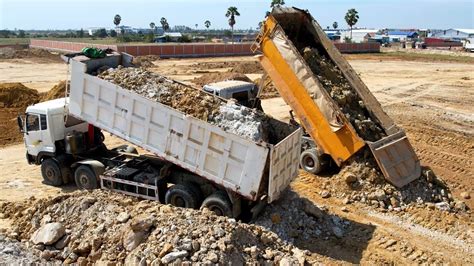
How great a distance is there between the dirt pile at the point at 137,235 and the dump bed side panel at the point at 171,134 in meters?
1.44

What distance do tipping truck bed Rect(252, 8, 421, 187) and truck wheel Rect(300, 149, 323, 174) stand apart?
1.91 ft

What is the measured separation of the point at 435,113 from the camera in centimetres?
2317

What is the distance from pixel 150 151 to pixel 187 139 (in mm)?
1174

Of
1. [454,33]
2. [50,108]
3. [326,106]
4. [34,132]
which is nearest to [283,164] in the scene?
[326,106]

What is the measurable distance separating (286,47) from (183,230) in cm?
701

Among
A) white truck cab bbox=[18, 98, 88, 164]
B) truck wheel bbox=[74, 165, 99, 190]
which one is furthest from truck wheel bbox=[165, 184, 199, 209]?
white truck cab bbox=[18, 98, 88, 164]

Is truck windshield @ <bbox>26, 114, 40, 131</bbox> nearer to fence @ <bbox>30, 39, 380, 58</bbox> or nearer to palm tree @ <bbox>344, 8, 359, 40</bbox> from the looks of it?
fence @ <bbox>30, 39, 380, 58</bbox>

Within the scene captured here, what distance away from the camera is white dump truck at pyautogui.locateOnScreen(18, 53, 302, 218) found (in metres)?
9.73

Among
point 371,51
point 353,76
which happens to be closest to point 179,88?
point 353,76

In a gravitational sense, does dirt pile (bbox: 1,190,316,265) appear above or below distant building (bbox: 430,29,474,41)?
below

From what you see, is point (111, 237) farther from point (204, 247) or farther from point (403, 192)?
point (403, 192)

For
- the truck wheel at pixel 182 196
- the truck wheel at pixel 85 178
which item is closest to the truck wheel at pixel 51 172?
the truck wheel at pixel 85 178

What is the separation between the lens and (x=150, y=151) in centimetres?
1097

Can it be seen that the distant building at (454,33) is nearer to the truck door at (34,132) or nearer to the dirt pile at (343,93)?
the dirt pile at (343,93)
